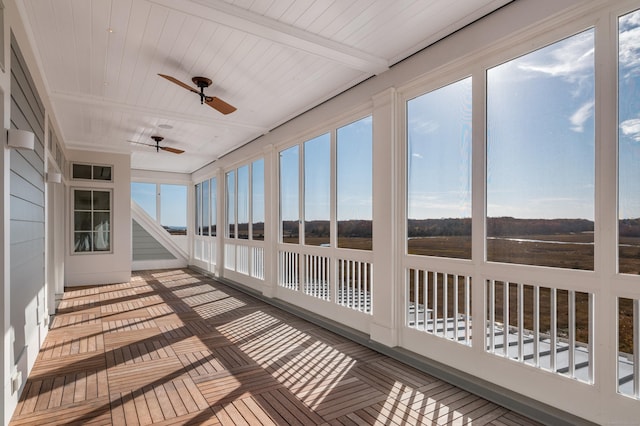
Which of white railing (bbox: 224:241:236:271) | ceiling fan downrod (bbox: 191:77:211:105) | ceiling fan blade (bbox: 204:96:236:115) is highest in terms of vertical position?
ceiling fan downrod (bbox: 191:77:211:105)

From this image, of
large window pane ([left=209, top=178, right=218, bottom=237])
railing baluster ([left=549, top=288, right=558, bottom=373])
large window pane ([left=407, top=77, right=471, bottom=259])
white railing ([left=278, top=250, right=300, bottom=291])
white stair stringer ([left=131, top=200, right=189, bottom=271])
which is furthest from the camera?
white stair stringer ([left=131, top=200, right=189, bottom=271])

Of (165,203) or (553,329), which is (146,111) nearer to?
(553,329)

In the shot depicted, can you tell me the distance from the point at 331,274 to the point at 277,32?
278cm

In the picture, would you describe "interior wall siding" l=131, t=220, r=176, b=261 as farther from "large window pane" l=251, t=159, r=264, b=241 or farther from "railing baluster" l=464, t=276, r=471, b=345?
"railing baluster" l=464, t=276, r=471, b=345

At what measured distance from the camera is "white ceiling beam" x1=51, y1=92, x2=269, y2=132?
449 cm

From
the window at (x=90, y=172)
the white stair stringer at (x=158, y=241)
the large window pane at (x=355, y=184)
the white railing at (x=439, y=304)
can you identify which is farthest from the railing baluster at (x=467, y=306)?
the white stair stringer at (x=158, y=241)

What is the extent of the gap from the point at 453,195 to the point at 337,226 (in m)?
1.71

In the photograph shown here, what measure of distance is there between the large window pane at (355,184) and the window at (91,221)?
567cm

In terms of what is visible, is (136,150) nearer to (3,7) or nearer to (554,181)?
(3,7)

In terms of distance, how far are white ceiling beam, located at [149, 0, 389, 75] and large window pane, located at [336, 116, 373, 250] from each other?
2.36 ft

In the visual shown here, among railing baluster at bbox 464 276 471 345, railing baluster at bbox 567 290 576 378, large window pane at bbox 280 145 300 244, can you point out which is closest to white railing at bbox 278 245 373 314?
large window pane at bbox 280 145 300 244

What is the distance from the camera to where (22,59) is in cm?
283

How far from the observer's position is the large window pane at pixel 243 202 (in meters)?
6.96

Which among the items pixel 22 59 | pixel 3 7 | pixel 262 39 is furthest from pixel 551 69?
pixel 22 59
